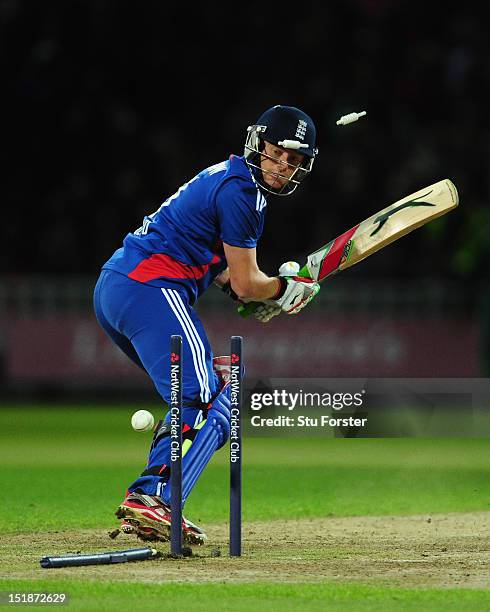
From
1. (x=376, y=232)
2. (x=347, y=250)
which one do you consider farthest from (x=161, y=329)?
(x=376, y=232)

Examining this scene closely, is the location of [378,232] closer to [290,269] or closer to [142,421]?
[290,269]

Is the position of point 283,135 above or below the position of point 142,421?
above

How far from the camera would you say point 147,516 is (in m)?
4.98

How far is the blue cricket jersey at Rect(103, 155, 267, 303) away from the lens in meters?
Result: 5.02

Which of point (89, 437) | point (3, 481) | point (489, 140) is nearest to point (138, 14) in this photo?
point (489, 140)

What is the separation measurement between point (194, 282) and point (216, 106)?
38.5 feet

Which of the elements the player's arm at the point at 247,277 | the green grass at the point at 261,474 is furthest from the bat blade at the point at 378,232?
the green grass at the point at 261,474

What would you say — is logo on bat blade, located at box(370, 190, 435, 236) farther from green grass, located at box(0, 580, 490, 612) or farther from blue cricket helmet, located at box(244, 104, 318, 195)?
green grass, located at box(0, 580, 490, 612)

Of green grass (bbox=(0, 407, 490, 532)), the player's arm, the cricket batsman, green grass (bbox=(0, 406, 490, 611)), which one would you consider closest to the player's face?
the cricket batsman

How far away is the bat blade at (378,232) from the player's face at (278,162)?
1.27 ft

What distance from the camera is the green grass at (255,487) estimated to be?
13.0 feet

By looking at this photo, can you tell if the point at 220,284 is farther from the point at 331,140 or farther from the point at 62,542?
the point at 331,140

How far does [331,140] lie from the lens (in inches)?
642

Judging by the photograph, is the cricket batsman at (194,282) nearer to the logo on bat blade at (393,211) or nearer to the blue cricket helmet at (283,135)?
the blue cricket helmet at (283,135)
